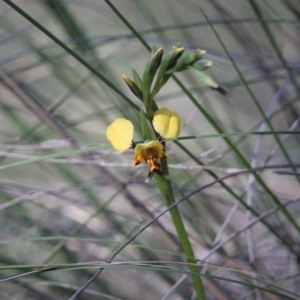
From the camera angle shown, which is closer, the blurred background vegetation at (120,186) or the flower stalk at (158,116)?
the flower stalk at (158,116)

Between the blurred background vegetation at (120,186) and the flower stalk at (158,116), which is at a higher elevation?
the blurred background vegetation at (120,186)

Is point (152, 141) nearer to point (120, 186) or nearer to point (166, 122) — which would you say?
point (166, 122)

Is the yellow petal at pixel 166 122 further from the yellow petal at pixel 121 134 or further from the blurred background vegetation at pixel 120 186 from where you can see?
the blurred background vegetation at pixel 120 186

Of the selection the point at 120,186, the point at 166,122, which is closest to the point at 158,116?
the point at 166,122

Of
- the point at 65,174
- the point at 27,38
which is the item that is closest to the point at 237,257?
the point at 65,174

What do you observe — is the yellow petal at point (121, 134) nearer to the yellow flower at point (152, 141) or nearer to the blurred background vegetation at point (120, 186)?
the yellow flower at point (152, 141)

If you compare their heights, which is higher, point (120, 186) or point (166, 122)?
point (120, 186)

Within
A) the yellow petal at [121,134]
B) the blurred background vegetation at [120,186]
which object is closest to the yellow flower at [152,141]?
the yellow petal at [121,134]

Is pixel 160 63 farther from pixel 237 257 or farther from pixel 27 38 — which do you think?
pixel 27 38
